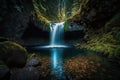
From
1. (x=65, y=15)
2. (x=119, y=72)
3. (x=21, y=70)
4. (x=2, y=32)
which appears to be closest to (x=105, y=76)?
(x=119, y=72)

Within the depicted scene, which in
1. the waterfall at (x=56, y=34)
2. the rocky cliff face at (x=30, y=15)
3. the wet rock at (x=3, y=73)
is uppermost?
the rocky cliff face at (x=30, y=15)

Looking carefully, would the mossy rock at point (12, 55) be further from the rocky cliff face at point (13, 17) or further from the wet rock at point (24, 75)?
the rocky cliff face at point (13, 17)

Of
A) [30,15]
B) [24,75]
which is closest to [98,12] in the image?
[30,15]

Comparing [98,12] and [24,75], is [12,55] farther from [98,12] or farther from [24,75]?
[98,12]

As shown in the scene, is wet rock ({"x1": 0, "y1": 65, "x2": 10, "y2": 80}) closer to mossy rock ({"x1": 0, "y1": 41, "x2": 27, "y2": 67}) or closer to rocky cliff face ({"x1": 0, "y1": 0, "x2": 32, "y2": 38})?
mossy rock ({"x1": 0, "y1": 41, "x2": 27, "y2": 67})

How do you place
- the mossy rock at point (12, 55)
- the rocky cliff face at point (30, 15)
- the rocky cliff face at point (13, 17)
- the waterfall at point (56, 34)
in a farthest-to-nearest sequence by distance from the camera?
the waterfall at point (56, 34) < the rocky cliff face at point (30, 15) < the rocky cliff face at point (13, 17) < the mossy rock at point (12, 55)

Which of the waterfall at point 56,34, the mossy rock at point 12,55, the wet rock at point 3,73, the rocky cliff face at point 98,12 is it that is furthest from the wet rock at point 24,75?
the waterfall at point 56,34

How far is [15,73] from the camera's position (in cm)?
626

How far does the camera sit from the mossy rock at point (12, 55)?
6762 mm

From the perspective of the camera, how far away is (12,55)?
702cm

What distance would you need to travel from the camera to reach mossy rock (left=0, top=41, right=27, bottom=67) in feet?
22.2

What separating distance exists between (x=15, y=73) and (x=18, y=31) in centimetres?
1102

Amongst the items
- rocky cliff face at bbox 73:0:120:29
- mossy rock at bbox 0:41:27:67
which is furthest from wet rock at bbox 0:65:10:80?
rocky cliff face at bbox 73:0:120:29

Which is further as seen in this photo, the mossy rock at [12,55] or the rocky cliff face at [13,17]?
the rocky cliff face at [13,17]
